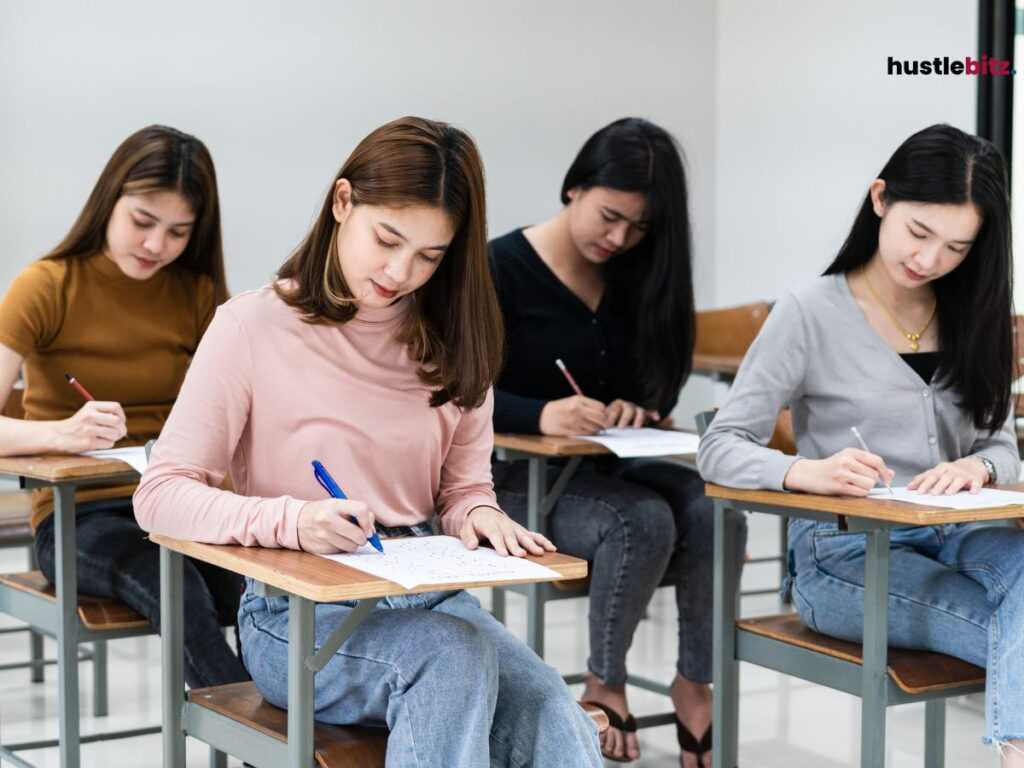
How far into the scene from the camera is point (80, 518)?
7.98ft

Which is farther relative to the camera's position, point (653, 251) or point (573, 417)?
point (653, 251)

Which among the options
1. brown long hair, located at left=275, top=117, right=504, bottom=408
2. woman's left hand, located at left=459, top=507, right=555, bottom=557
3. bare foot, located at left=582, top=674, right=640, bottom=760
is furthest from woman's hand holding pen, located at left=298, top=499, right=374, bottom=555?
bare foot, located at left=582, top=674, right=640, bottom=760

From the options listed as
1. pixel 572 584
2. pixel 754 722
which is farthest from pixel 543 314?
pixel 754 722

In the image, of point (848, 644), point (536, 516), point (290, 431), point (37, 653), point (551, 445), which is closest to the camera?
point (290, 431)

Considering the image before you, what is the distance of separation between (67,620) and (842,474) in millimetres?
1237

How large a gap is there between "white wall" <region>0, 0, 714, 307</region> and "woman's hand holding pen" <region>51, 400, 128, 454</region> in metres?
2.06

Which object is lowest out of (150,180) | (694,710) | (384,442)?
(694,710)

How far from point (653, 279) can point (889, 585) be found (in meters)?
1.01

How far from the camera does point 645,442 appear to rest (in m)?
2.60

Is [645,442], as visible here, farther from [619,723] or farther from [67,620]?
[67,620]

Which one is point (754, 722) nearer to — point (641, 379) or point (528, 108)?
point (641, 379)

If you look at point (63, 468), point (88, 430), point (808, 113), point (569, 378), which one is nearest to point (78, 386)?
point (88, 430)

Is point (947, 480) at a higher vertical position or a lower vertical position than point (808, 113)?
lower

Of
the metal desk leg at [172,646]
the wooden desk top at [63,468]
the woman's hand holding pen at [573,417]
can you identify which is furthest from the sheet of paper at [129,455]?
the woman's hand holding pen at [573,417]
